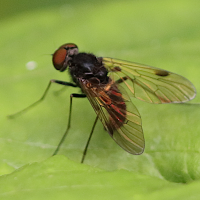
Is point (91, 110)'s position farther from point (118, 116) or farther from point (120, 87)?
point (118, 116)

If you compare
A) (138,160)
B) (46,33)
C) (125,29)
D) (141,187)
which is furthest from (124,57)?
(141,187)

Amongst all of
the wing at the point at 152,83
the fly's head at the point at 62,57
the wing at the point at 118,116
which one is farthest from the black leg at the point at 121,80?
the fly's head at the point at 62,57

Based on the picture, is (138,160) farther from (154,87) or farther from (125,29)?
(125,29)

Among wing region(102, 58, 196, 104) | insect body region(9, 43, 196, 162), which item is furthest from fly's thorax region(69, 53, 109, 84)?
wing region(102, 58, 196, 104)

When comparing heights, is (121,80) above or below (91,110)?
above

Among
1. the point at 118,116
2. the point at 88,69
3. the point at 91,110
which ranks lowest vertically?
the point at 91,110

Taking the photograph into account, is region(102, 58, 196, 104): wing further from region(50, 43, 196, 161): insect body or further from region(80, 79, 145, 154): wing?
region(80, 79, 145, 154): wing

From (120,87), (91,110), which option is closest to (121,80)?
(120,87)
